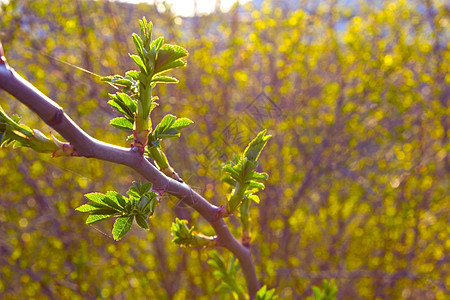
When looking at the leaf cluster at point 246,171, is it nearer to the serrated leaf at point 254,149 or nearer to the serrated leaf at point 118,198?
the serrated leaf at point 254,149

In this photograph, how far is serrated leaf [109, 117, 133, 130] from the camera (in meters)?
1.07

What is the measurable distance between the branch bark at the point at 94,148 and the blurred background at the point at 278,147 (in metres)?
2.14

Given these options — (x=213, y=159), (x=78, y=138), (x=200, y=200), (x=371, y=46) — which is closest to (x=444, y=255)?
(x=371, y=46)

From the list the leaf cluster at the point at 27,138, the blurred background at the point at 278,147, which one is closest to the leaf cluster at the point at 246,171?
the leaf cluster at the point at 27,138

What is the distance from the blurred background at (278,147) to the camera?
3.58m

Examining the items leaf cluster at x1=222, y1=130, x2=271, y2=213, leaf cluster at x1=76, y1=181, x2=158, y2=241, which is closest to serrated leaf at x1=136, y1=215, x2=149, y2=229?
leaf cluster at x1=76, y1=181, x2=158, y2=241

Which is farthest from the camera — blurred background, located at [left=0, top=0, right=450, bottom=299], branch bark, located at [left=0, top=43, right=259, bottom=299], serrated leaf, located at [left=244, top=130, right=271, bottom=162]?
blurred background, located at [left=0, top=0, right=450, bottom=299]

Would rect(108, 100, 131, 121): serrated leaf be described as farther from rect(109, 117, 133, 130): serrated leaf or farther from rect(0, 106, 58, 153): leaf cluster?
rect(0, 106, 58, 153): leaf cluster

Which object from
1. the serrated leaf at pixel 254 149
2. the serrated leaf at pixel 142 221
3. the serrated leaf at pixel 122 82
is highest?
the serrated leaf at pixel 122 82

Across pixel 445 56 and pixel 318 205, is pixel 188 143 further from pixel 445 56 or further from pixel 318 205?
pixel 445 56

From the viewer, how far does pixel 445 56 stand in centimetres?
408

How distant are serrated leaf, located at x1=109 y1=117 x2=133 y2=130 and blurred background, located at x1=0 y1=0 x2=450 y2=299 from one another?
2.27 meters

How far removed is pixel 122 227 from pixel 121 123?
26 centimetres

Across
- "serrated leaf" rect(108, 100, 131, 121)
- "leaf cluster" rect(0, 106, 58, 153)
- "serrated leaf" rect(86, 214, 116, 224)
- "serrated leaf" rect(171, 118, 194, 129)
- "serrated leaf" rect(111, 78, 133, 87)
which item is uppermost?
"serrated leaf" rect(111, 78, 133, 87)
